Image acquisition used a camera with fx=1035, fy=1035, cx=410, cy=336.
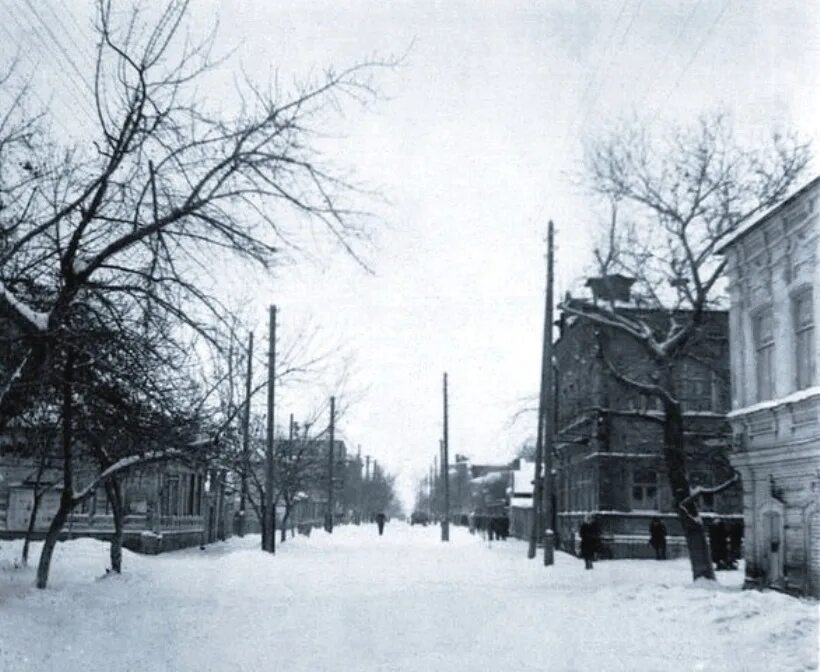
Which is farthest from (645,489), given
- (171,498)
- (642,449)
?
(171,498)

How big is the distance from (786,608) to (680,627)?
1285 millimetres

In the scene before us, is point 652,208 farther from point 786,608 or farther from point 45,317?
point 45,317

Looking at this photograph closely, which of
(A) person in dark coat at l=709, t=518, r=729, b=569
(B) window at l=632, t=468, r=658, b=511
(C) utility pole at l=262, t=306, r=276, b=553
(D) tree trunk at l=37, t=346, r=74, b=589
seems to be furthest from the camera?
(B) window at l=632, t=468, r=658, b=511

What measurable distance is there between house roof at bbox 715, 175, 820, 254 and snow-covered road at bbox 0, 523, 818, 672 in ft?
20.5

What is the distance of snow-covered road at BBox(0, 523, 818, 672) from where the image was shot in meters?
10.4

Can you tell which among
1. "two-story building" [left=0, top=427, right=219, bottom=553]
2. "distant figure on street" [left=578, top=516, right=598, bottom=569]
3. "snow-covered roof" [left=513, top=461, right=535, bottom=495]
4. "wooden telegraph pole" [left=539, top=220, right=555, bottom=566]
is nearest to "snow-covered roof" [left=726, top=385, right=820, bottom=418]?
"wooden telegraph pole" [left=539, top=220, right=555, bottom=566]

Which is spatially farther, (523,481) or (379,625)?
(523,481)

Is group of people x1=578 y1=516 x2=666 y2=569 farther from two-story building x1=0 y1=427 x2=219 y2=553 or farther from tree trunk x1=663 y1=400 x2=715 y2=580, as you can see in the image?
two-story building x1=0 y1=427 x2=219 y2=553

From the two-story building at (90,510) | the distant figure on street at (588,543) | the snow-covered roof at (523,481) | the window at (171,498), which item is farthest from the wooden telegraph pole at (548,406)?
the snow-covered roof at (523,481)

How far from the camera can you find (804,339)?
54.8ft

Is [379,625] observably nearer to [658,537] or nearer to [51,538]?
[51,538]

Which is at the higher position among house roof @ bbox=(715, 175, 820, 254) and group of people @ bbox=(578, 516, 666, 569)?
house roof @ bbox=(715, 175, 820, 254)

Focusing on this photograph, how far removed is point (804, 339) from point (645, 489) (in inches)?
726

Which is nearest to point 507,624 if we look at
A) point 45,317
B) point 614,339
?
point 45,317
